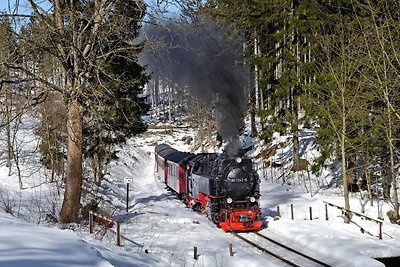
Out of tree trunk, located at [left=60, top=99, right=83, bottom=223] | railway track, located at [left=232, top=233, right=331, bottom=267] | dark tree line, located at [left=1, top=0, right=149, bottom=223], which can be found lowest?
railway track, located at [left=232, top=233, right=331, bottom=267]

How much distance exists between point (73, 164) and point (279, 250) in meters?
6.30

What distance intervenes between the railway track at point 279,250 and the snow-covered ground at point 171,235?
0.33 meters

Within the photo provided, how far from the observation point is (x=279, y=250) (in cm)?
1227

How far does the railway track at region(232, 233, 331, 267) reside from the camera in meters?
11.0

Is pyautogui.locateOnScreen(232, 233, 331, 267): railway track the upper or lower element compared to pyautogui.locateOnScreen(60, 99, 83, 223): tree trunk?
lower

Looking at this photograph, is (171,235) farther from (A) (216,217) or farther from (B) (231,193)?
(B) (231,193)

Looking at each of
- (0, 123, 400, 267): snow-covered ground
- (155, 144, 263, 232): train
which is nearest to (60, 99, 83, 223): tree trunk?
(0, 123, 400, 267): snow-covered ground

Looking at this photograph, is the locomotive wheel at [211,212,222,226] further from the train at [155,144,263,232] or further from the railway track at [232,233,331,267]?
the railway track at [232,233,331,267]

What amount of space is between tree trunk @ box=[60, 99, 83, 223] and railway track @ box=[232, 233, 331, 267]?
5350 mm

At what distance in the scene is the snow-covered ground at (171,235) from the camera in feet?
19.6

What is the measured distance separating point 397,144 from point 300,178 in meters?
6.61

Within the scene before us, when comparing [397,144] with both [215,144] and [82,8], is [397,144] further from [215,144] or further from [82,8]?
[215,144]

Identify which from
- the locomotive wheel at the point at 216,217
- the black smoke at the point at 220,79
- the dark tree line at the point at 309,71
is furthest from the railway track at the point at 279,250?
the dark tree line at the point at 309,71

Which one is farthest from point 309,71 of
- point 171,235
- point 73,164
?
point 73,164
